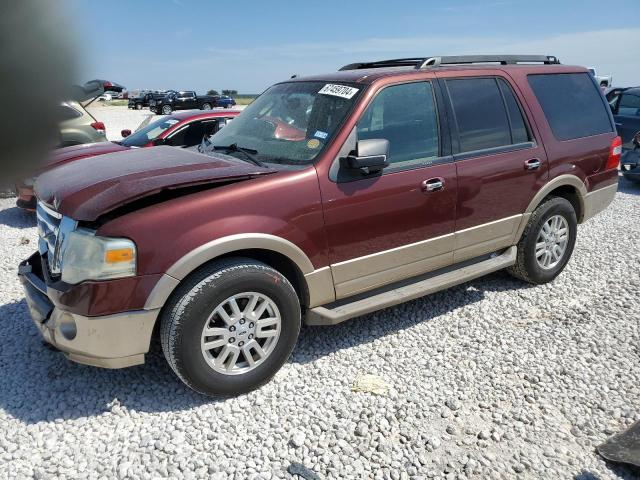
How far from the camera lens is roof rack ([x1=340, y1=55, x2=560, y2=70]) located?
4.29 meters

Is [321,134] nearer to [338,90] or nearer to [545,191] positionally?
[338,90]

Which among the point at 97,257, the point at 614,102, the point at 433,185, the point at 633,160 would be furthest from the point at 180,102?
the point at 97,257

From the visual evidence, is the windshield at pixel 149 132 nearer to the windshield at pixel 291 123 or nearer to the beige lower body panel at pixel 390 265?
the windshield at pixel 291 123

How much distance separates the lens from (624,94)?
11.3m

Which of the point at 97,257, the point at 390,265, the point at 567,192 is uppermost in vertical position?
the point at 97,257

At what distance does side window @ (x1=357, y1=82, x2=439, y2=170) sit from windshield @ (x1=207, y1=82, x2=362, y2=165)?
0.19 m

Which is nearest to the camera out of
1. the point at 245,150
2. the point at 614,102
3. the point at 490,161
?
the point at 245,150

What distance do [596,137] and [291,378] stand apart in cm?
369

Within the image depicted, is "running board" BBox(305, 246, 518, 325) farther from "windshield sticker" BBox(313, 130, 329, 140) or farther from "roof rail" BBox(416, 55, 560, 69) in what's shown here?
→ "roof rail" BBox(416, 55, 560, 69)

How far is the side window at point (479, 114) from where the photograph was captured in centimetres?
412

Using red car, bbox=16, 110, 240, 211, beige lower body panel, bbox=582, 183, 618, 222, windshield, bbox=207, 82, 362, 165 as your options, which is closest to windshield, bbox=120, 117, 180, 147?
red car, bbox=16, 110, 240, 211

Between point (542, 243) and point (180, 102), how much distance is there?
3388 cm

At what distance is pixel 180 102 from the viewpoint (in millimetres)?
35344

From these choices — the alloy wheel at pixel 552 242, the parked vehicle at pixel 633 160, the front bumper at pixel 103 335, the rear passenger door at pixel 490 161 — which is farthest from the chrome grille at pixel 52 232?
the parked vehicle at pixel 633 160
